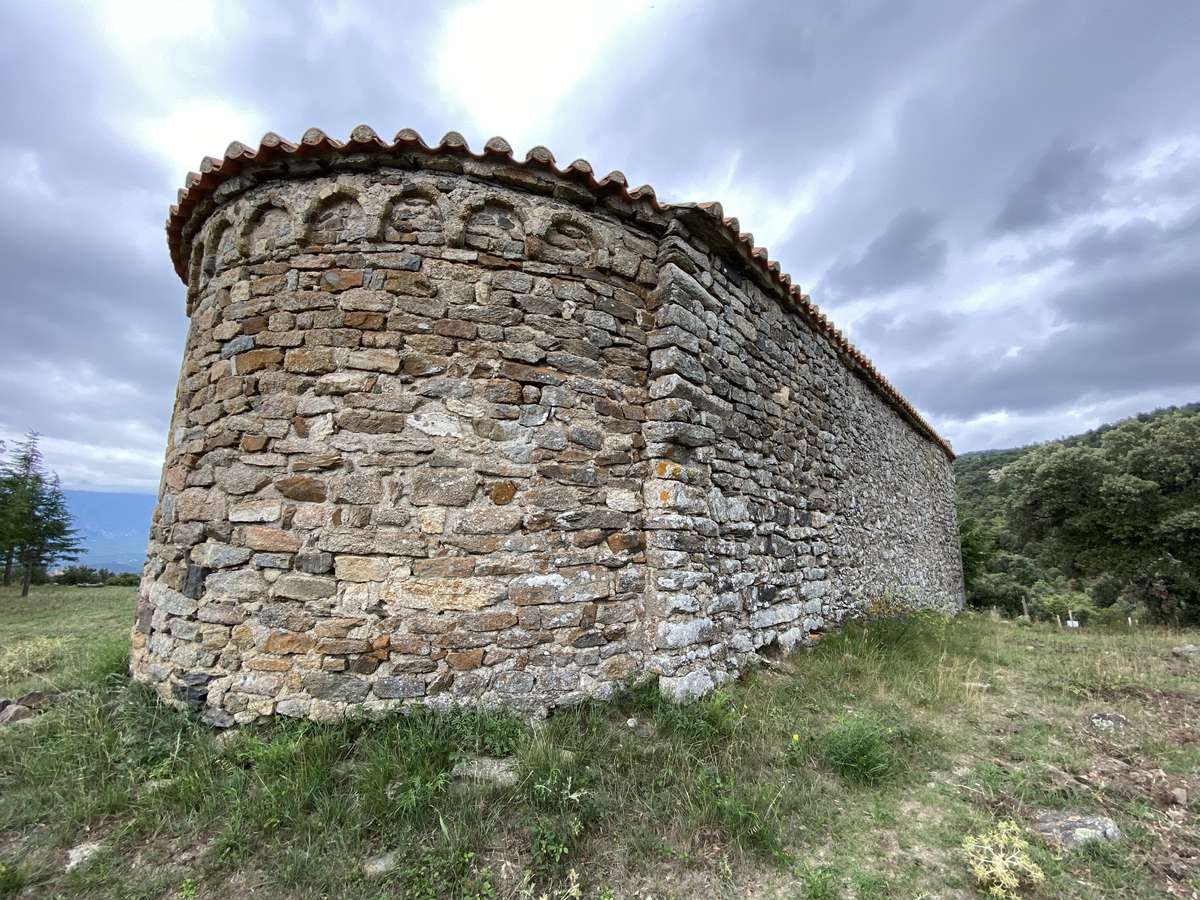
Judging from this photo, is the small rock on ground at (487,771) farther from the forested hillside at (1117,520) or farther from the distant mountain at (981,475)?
the distant mountain at (981,475)

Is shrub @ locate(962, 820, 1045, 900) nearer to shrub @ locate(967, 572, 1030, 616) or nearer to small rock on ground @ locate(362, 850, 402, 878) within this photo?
small rock on ground @ locate(362, 850, 402, 878)

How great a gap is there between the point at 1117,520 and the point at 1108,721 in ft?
46.9

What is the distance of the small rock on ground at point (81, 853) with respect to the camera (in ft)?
7.63

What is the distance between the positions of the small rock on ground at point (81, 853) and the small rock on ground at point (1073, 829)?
4370 millimetres

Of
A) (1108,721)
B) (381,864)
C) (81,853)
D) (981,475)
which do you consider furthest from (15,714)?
(981,475)

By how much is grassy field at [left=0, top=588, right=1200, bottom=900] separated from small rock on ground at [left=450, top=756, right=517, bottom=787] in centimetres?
6

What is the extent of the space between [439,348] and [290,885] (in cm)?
279

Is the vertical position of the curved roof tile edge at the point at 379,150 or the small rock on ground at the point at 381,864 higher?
→ the curved roof tile edge at the point at 379,150

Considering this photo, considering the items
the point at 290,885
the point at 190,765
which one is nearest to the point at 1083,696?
the point at 290,885

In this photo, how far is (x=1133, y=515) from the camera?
556 inches

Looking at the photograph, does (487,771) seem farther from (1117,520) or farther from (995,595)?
(995,595)

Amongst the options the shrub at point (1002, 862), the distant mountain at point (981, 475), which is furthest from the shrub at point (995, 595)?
the shrub at point (1002, 862)

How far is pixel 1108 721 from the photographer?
4.03 m

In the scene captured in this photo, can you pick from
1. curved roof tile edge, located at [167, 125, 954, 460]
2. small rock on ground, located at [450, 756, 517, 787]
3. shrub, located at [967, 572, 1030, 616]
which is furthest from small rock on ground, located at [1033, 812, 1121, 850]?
shrub, located at [967, 572, 1030, 616]
